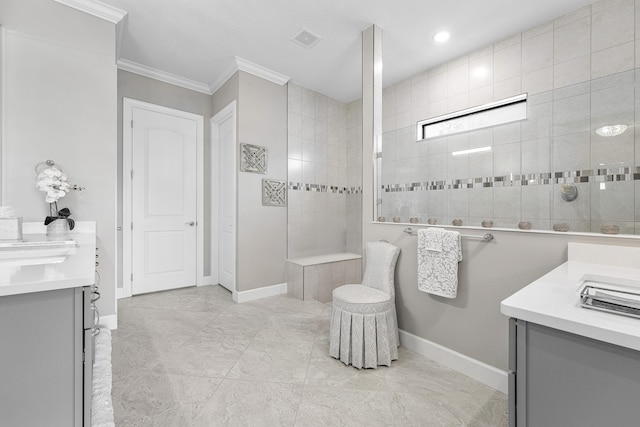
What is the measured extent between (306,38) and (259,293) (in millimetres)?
2835

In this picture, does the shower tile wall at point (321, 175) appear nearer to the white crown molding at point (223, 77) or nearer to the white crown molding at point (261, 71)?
the white crown molding at point (261, 71)

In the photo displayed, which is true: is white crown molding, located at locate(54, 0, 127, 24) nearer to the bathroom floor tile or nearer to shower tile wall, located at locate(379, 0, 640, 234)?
shower tile wall, located at locate(379, 0, 640, 234)

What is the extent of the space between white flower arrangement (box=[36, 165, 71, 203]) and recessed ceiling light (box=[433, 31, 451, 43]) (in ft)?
11.4

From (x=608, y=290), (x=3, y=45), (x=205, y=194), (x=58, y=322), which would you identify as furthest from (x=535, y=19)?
(x=3, y=45)

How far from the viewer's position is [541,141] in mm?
1774

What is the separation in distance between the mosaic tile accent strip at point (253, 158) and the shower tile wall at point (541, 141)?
1.60m

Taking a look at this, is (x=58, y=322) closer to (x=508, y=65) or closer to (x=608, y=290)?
(x=608, y=290)

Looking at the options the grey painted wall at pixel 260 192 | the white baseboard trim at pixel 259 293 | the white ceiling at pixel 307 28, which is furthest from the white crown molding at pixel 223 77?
the white baseboard trim at pixel 259 293

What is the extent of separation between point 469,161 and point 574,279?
1.40 meters

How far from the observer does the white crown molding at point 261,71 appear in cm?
321

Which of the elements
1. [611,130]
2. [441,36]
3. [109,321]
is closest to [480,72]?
[441,36]

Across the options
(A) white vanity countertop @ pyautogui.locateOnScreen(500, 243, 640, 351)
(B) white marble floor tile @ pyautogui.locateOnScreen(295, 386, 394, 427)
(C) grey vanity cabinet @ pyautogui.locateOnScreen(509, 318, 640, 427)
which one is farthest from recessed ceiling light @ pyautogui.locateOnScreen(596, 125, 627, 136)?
(B) white marble floor tile @ pyautogui.locateOnScreen(295, 386, 394, 427)

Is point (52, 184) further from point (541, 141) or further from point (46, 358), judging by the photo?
point (541, 141)

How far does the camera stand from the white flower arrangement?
2.00 meters
